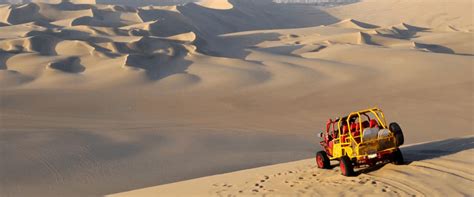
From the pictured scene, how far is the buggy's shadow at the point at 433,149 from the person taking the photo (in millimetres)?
8539

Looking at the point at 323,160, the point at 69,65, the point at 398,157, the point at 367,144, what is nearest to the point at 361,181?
the point at 367,144

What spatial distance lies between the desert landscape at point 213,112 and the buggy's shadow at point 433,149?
0.04 m

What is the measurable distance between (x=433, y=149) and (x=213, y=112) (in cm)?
854

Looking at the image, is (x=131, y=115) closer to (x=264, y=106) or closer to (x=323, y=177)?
(x=264, y=106)

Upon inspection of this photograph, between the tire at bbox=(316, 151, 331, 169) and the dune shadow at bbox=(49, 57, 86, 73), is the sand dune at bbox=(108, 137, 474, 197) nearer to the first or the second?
the tire at bbox=(316, 151, 331, 169)

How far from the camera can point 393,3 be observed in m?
92.2

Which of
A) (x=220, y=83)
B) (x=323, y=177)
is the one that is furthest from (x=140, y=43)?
(x=323, y=177)

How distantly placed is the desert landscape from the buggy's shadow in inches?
1.5

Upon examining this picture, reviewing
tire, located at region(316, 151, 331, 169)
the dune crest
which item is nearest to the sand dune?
tire, located at region(316, 151, 331, 169)

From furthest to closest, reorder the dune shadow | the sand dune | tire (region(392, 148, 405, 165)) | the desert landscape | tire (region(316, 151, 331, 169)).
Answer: the dune shadow < tire (region(316, 151, 331, 169)) < the desert landscape < tire (region(392, 148, 405, 165)) < the sand dune

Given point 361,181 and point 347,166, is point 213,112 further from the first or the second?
point 361,181

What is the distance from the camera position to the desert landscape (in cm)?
851

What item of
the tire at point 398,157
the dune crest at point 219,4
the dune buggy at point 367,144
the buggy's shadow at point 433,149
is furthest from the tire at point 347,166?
the dune crest at point 219,4

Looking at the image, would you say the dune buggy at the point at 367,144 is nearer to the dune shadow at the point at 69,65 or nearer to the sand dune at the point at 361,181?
the sand dune at the point at 361,181
